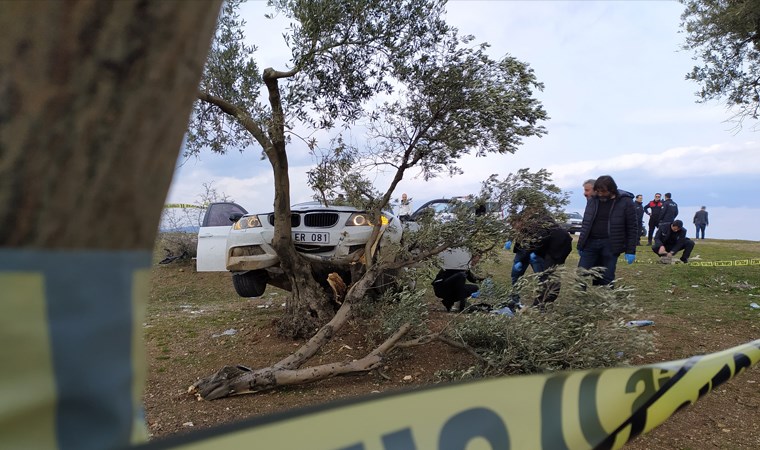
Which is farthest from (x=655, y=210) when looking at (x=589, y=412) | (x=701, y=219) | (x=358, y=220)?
(x=589, y=412)

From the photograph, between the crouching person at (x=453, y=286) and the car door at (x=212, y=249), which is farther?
the crouching person at (x=453, y=286)

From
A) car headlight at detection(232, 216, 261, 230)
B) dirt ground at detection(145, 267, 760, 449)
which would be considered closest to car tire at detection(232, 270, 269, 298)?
dirt ground at detection(145, 267, 760, 449)

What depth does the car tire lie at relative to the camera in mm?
7367

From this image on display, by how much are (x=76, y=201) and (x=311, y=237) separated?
6435 mm

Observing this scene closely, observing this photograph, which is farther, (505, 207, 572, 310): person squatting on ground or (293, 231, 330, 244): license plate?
(293, 231, 330, 244): license plate

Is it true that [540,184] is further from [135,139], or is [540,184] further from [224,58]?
[135,139]

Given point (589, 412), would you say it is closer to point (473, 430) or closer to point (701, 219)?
point (473, 430)

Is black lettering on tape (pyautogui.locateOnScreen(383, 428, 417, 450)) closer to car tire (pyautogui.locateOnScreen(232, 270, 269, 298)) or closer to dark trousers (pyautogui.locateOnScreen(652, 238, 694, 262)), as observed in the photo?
car tire (pyautogui.locateOnScreen(232, 270, 269, 298))

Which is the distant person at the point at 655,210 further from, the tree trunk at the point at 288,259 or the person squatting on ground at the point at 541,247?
the tree trunk at the point at 288,259

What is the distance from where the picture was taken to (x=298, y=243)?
7.18 m

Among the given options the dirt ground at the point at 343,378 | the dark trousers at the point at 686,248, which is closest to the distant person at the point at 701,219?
the dark trousers at the point at 686,248

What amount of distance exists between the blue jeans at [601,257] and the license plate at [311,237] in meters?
3.39

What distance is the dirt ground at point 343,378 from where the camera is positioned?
160 inches

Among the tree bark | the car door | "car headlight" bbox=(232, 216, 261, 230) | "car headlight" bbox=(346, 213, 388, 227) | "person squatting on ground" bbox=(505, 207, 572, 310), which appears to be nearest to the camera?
the tree bark
